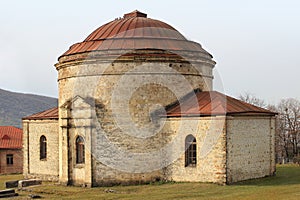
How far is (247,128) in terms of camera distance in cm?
2409

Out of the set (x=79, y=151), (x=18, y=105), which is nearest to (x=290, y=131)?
(x=79, y=151)

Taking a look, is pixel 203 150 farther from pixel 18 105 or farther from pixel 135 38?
pixel 18 105

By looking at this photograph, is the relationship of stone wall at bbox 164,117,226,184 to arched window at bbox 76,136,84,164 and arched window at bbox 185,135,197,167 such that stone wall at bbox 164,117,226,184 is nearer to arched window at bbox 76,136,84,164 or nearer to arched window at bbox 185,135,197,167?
arched window at bbox 185,135,197,167

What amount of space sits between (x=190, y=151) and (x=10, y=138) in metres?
25.6

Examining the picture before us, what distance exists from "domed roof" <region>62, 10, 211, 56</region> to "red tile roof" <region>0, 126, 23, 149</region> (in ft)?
60.7

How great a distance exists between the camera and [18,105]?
15588cm

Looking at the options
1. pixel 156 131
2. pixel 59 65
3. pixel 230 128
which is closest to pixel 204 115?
pixel 230 128

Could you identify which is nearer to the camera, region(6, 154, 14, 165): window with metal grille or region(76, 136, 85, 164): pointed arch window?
region(76, 136, 85, 164): pointed arch window

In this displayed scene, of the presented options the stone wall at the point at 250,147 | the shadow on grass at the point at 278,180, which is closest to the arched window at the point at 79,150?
the stone wall at the point at 250,147

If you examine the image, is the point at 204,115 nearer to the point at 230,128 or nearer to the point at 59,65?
the point at 230,128

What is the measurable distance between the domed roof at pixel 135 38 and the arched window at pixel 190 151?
5.45m

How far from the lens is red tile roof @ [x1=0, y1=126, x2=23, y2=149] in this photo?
4241 centimetres

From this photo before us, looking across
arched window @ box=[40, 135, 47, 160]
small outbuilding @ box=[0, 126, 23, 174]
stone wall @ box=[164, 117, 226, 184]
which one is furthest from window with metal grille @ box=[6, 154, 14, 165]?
stone wall @ box=[164, 117, 226, 184]

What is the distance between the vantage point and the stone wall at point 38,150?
95.9ft
